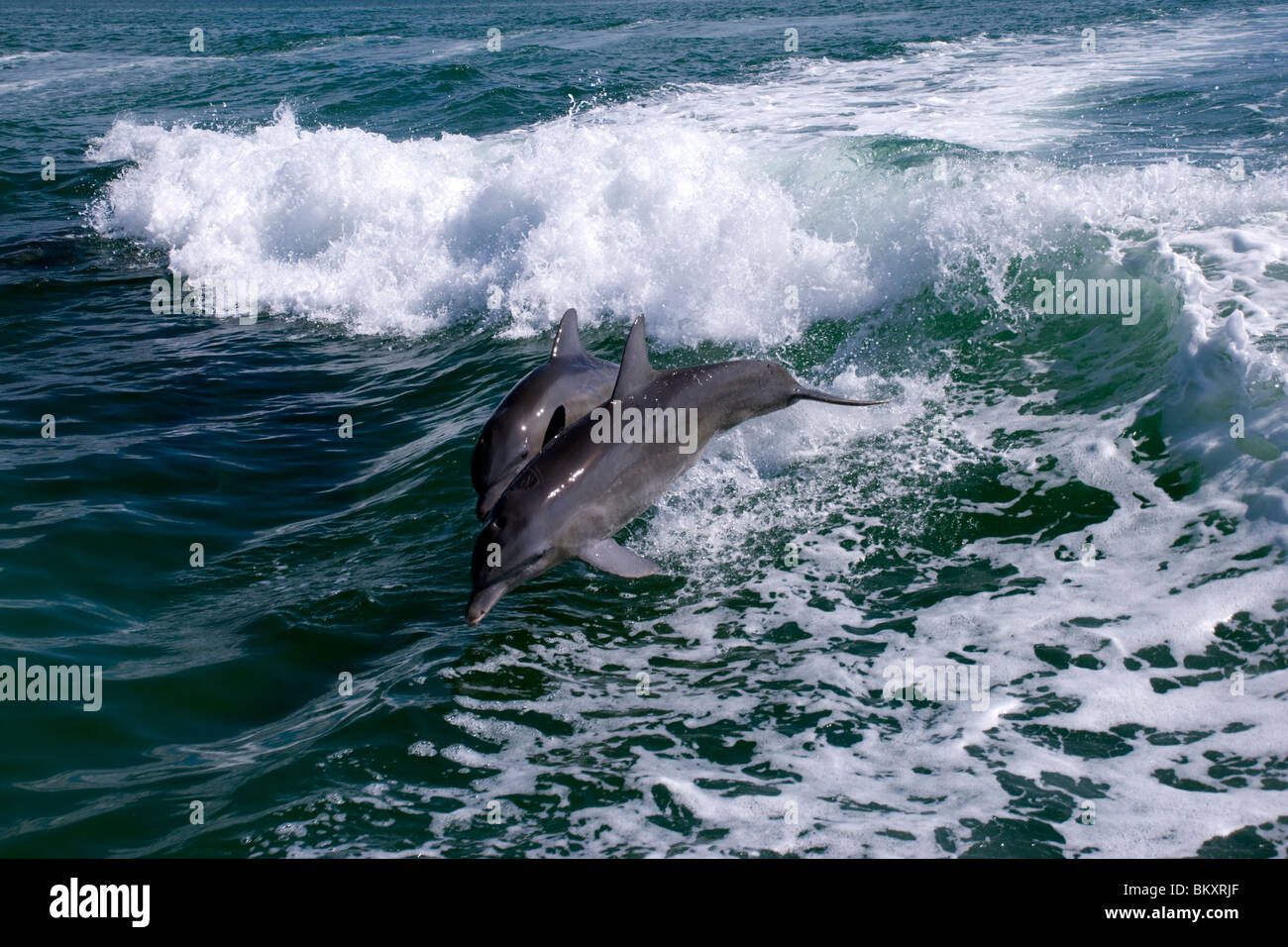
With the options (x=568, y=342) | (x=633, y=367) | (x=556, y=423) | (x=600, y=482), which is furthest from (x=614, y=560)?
(x=568, y=342)

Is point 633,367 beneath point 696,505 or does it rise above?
above

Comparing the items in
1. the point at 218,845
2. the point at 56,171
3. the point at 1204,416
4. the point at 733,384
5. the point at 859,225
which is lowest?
the point at 218,845

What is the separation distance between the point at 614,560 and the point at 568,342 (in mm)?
2249

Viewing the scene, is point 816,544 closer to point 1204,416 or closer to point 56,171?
point 1204,416

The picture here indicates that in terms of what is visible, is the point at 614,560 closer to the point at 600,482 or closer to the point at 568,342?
the point at 600,482

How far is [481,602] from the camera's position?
6086mm

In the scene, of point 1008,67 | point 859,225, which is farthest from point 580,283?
point 1008,67

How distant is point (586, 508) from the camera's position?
21.7 ft

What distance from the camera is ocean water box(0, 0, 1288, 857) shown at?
5246 mm

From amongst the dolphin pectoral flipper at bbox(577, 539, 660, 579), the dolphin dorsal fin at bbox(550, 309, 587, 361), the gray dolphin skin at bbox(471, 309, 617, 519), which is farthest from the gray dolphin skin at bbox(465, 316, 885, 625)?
the dolphin dorsal fin at bbox(550, 309, 587, 361)

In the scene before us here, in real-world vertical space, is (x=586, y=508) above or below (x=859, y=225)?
below

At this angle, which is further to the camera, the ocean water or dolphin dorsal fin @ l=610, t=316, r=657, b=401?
dolphin dorsal fin @ l=610, t=316, r=657, b=401

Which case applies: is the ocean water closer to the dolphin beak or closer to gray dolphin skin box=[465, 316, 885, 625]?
the dolphin beak

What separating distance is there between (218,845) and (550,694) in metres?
1.97
